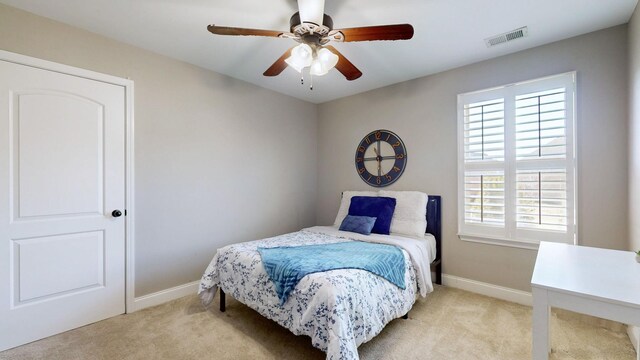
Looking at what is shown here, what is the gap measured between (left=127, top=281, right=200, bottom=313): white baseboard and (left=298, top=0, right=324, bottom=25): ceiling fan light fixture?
279cm

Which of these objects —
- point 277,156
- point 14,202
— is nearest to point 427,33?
point 277,156

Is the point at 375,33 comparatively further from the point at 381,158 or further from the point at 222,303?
the point at 222,303

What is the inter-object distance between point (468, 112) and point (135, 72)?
343 cm

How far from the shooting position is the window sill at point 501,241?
2.57 m

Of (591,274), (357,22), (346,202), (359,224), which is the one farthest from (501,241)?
(357,22)

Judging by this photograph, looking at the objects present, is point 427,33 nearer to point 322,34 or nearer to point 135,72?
point 322,34

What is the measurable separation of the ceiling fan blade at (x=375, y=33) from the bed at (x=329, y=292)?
1557 millimetres

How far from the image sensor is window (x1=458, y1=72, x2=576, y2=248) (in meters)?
2.40

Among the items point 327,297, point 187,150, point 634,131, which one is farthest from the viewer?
point 187,150

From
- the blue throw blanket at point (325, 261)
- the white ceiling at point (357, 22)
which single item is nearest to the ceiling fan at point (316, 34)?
the white ceiling at point (357, 22)

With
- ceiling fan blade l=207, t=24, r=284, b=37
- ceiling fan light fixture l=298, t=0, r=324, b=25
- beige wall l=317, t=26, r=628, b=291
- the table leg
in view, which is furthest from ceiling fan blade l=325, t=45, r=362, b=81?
the table leg

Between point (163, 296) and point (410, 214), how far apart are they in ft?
9.01

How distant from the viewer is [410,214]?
3053mm

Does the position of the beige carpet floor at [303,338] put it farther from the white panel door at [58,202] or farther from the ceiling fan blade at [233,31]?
the ceiling fan blade at [233,31]
